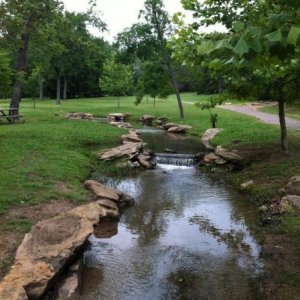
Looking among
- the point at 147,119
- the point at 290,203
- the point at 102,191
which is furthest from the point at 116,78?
the point at 290,203

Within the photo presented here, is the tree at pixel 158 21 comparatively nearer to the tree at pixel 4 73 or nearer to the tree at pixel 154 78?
the tree at pixel 154 78

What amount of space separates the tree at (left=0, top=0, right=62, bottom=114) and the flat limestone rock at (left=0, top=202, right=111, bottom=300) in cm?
1209

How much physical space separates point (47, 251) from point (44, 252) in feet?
0.21

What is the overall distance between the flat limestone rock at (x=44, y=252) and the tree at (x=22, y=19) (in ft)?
39.7

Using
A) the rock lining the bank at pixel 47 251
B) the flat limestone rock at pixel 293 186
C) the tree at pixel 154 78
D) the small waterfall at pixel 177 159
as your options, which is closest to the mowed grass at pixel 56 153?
the rock lining the bank at pixel 47 251

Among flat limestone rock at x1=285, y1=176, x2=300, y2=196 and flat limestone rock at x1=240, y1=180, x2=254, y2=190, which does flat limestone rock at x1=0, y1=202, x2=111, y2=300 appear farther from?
flat limestone rock at x1=240, y1=180, x2=254, y2=190

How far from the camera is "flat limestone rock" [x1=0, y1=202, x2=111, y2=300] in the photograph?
653cm

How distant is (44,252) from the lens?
7586 mm

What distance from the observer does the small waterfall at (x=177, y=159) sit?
60.6ft

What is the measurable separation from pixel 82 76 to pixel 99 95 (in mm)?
5822

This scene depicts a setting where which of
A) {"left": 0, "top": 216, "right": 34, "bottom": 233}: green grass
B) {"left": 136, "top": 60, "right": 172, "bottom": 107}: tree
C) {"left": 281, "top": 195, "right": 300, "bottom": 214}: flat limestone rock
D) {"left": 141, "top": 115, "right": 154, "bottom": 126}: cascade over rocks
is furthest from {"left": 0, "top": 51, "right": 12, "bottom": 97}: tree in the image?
{"left": 136, "top": 60, "right": 172, "bottom": 107}: tree

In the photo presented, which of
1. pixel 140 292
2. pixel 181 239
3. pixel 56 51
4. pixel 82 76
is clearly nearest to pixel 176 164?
pixel 181 239

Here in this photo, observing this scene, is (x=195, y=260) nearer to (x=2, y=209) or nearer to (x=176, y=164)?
(x=2, y=209)

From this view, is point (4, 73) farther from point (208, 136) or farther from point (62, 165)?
point (208, 136)
